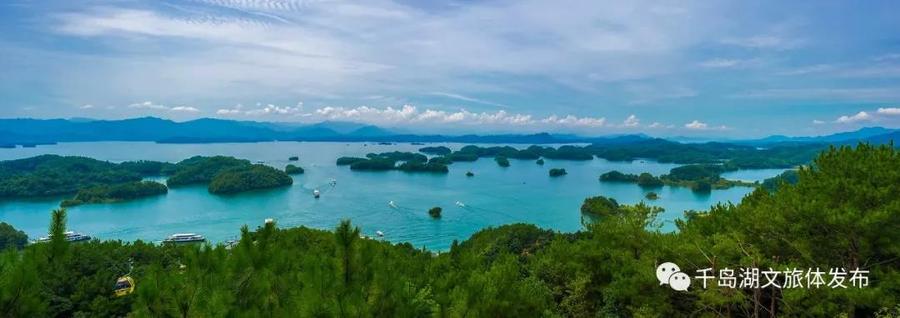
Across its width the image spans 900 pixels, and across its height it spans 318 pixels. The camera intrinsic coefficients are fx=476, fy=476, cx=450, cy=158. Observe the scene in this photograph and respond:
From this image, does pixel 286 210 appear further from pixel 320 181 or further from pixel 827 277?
pixel 827 277

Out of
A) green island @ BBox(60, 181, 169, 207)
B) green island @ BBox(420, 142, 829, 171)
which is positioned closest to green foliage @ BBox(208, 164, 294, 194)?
green island @ BBox(60, 181, 169, 207)

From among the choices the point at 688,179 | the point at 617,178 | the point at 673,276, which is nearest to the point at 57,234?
the point at 673,276

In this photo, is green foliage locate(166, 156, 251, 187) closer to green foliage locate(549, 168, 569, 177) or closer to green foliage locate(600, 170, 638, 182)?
green foliage locate(549, 168, 569, 177)

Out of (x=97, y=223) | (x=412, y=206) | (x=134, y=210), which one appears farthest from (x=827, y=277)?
(x=134, y=210)

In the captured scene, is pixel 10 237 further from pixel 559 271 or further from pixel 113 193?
pixel 559 271

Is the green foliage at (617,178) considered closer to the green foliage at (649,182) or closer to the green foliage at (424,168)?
the green foliage at (649,182)

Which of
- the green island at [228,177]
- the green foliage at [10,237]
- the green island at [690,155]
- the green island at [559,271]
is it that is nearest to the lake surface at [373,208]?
the green island at [228,177]
